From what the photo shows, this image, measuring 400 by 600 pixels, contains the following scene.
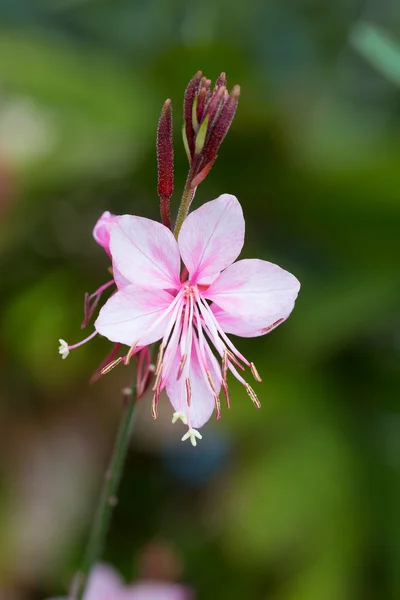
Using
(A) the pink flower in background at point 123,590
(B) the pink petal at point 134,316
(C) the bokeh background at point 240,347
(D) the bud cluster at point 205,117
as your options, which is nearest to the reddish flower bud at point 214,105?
(D) the bud cluster at point 205,117

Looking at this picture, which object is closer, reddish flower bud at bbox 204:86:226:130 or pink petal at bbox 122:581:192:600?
reddish flower bud at bbox 204:86:226:130

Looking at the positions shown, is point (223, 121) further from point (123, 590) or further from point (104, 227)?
point (123, 590)

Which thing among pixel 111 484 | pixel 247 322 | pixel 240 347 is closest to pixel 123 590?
pixel 111 484

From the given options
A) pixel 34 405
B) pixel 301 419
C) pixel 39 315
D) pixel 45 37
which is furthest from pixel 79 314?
pixel 45 37

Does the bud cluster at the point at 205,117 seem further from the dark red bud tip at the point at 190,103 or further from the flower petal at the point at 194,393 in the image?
the flower petal at the point at 194,393

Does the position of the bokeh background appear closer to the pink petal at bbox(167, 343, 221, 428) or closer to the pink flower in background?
the pink flower in background

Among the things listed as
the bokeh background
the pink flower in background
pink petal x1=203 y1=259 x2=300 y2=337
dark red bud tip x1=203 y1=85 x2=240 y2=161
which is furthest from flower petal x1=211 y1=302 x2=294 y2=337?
the bokeh background

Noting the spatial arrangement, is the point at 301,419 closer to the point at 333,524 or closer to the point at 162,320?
the point at 333,524
